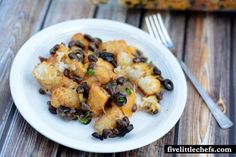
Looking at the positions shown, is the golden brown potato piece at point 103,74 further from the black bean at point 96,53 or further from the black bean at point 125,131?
the black bean at point 125,131

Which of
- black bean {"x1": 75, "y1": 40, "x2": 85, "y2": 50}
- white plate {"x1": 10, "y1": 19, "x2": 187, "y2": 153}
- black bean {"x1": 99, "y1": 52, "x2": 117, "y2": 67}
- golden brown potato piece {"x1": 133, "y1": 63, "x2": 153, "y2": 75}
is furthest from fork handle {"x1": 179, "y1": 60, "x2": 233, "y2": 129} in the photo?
black bean {"x1": 75, "y1": 40, "x2": 85, "y2": 50}

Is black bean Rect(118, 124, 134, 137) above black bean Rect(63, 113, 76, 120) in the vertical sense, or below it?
below

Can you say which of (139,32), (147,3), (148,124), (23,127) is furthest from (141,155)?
(147,3)

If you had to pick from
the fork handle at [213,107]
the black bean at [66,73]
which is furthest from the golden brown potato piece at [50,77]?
the fork handle at [213,107]

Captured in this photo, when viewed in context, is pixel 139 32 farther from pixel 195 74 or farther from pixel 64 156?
pixel 64 156

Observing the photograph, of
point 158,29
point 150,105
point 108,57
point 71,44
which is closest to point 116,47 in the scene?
point 108,57

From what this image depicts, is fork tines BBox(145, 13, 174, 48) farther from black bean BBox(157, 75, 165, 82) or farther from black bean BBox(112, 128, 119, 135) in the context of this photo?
black bean BBox(112, 128, 119, 135)

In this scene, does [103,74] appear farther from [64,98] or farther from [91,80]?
[64,98]
